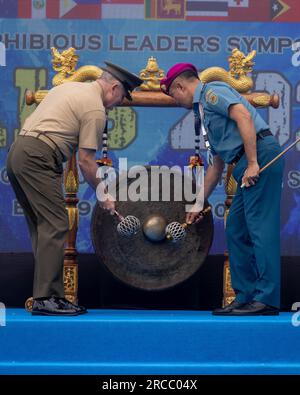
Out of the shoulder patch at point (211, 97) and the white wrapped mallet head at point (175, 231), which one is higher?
the shoulder patch at point (211, 97)

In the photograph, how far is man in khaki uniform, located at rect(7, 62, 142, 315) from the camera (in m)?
4.48

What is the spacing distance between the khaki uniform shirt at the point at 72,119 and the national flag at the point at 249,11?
1.11m

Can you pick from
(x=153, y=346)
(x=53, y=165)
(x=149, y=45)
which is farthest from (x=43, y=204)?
(x=149, y=45)

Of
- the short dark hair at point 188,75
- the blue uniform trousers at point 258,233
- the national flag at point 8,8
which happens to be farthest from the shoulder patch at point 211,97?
the national flag at point 8,8

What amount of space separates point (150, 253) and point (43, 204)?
0.92m

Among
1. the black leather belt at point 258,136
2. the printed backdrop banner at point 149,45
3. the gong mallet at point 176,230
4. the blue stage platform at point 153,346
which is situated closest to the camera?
the blue stage platform at point 153,346

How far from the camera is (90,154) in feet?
14.9

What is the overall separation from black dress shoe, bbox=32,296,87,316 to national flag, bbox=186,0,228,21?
167 cm

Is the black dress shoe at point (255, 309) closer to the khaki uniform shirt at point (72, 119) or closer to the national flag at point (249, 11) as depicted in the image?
the khaki uniform shirt at point (72, 119)

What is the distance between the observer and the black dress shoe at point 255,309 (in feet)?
14.6

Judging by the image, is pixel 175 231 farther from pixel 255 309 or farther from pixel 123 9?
pixel 123 9

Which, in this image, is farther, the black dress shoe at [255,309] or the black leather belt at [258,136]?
the black leather belt at [258,136]

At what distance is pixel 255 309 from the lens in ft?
14.7
